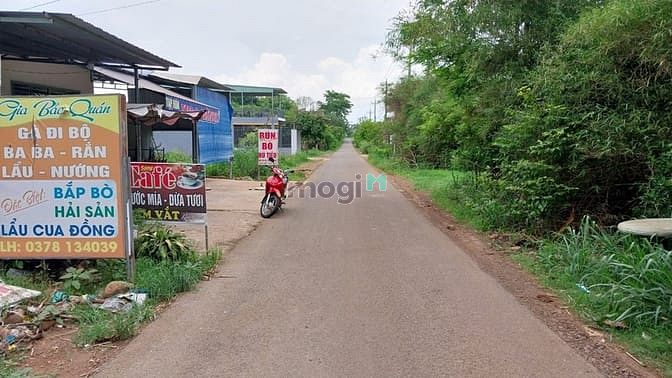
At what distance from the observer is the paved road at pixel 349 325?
159 inches

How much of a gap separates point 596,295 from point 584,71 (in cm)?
416

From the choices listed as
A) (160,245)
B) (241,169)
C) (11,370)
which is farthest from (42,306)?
(241,169)

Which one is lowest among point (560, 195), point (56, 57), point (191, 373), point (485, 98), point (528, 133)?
point (191, 373)

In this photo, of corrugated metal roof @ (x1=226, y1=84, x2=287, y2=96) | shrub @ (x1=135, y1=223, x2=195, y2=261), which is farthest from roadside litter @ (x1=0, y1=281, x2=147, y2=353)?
corrugated metal roof @ (x1=226, y1=84, x2=287, y2=96)

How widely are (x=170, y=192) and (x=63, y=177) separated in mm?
1662

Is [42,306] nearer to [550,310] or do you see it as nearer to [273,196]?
→ [550,310]

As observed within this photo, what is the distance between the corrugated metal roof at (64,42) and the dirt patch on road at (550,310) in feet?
25.0

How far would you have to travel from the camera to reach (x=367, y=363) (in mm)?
4059

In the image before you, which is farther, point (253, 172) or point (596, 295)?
point (253, 172)

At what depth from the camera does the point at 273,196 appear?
12289 mm

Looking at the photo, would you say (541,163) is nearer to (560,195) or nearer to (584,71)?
(560,195)

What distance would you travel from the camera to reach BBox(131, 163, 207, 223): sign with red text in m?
7.49

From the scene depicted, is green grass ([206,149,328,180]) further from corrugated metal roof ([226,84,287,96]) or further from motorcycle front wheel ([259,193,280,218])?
corrugated metal roof ([226,84,287,96])

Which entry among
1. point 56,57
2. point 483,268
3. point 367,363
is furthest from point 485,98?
point 56,57
